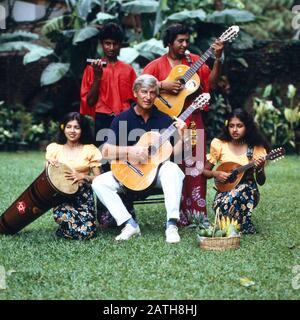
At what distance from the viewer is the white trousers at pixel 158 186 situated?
5504 millimetres

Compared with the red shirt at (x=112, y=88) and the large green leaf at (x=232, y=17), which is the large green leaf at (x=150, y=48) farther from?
the red shirt at (x=112, y=88)

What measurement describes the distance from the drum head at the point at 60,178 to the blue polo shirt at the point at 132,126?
0.50 meters

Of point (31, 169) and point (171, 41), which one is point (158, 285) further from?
point (31, 169)

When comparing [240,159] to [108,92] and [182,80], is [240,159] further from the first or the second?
[108,92]

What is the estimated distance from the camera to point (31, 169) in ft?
32.3

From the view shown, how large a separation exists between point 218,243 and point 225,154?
0.99 meters

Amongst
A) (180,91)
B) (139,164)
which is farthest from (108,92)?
(139,164)

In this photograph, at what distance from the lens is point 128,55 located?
10969 mm

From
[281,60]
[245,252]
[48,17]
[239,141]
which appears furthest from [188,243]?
[48,17]

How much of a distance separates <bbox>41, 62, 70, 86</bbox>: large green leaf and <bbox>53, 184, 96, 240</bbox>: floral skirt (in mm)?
6452

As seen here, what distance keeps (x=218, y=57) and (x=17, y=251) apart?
A: 224cm

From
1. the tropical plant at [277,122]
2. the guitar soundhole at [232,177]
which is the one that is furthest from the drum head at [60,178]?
the tropical plant at [277,122]

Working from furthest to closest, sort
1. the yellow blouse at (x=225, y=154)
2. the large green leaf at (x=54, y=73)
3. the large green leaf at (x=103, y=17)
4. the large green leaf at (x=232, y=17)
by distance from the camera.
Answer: the large green leaf at (x=54, y=73), the large green leaf at (x=232, y=17), the large green leaf at (x=103, y=17), the yellow blouse at (x=225, y=154)

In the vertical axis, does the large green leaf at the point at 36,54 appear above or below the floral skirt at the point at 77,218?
below
